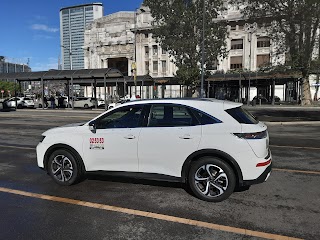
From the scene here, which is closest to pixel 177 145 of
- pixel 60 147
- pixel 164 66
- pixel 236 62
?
pixel 60 147

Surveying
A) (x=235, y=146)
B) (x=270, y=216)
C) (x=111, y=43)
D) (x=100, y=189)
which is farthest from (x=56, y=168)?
(x=111, y=43)

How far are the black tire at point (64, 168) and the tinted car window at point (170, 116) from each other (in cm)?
158

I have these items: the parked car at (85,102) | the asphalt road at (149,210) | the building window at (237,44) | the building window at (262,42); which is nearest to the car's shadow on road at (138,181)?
the asphalt road at (149,210)

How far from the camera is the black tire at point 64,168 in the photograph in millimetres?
5256

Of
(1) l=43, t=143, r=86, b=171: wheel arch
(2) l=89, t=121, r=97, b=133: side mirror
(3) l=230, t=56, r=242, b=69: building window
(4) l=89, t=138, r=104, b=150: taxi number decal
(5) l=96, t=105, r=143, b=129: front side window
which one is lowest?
(1) l=43, t=143, r=86, b=171: wheel arch

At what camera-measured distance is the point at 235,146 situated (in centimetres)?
434

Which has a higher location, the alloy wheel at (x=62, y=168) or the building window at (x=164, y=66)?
the building window at (x=164, y=66)

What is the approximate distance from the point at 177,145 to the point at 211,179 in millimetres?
743

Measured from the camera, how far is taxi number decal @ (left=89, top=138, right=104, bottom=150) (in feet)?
16.4

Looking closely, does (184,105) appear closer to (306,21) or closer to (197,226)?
(197,226)

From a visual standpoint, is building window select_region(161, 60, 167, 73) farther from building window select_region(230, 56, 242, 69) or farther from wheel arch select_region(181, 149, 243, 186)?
wheel arch select_region(181, 149, 243, 186)

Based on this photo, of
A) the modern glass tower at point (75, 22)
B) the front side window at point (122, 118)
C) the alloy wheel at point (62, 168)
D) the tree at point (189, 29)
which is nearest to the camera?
the front side window at point (122, 118)

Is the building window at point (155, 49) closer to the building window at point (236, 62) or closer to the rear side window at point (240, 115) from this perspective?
the building window at point (236, 62)

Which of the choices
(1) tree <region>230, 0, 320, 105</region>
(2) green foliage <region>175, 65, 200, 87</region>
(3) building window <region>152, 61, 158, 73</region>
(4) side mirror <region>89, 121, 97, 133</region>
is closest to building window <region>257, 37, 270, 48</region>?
(3) building window <region>152, 61, 158, 73</region>
